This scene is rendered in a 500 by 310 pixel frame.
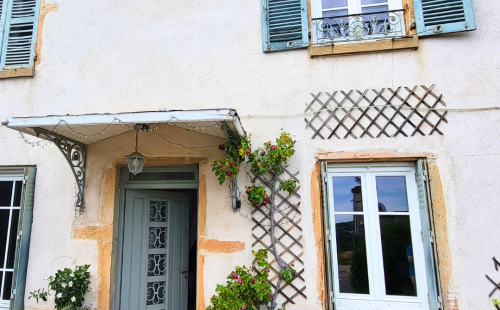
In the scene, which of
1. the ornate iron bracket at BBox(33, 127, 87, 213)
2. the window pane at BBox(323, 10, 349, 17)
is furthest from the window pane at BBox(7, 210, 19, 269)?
the window pane at BBox(323, 10, 349, 17)

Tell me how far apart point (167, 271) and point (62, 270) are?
4.00 ft

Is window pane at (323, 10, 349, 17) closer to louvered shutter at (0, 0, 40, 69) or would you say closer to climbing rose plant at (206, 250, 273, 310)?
climbing rose plant at (206, 250, 273, 310)

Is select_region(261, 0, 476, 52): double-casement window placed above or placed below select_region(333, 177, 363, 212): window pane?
above

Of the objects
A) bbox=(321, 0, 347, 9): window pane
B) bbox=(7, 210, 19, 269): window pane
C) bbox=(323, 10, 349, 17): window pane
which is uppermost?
bbox=(321, 0, 347, 9): window pane

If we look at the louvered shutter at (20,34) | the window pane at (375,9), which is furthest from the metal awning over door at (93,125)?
the window pane at (375,9)

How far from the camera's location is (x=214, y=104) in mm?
3885

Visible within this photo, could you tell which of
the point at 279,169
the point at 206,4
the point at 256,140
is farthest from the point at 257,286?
the point at 206,4

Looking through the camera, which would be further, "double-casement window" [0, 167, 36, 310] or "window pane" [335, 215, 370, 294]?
"double-casement window" [0, 167, 36, 310]

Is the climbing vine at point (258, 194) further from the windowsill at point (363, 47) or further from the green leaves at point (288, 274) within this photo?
the windowsill at point (363, 47)

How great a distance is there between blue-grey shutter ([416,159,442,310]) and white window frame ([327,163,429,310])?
0.07 meters

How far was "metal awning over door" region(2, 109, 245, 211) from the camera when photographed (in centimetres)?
296

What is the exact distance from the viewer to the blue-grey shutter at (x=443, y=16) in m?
3.63

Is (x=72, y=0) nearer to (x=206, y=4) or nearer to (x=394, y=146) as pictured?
(x=206, y=4)

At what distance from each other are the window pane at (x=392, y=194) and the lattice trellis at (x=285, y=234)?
2.87 feet
